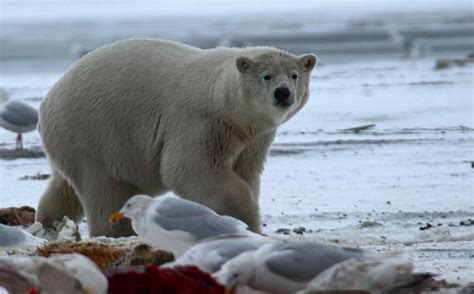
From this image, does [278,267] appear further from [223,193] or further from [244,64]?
[244,64]

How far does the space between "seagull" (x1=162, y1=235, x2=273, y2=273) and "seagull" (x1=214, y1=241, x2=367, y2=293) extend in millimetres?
148

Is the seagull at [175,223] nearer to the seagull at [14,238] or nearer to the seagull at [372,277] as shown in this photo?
the seagull at [372,277]

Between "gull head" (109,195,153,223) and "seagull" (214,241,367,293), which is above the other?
"seagull" (214,241,367,293)

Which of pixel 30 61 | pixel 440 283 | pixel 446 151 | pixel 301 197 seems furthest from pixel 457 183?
pixel 30 61

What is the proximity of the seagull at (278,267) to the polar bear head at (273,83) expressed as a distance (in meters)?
2.44

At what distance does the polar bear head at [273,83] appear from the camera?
7070mm

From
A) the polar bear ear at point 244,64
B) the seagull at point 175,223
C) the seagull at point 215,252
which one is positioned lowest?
the seagull at point 175,223

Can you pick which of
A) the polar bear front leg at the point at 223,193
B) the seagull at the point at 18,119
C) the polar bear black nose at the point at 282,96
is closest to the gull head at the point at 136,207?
the polar bear front leg at the point at 223,193

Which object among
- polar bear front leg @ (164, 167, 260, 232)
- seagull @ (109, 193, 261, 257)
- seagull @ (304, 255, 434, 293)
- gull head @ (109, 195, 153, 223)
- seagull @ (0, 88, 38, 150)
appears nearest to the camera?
seagull @ (304, 255, 434, 293)

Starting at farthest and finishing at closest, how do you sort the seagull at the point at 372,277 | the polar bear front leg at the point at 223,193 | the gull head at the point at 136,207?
the polar bear front leg at the point at 223,193 → the gull head at the point at 136,207 → the seagull at the point at 372,277

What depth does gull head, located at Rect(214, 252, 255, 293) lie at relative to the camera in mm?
4457

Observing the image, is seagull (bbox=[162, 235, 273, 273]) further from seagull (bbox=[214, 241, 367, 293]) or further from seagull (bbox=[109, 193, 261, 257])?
seagull (bbox=[109, 193, 261, 257])

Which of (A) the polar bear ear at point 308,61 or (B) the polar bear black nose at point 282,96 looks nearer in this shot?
(B) the polar bear black nose at point 282,96

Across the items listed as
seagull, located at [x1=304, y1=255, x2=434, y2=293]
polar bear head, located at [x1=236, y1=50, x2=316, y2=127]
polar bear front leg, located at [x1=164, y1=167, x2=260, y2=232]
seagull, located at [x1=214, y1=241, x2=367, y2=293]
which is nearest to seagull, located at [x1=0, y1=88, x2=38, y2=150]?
polar bear front leg, located at [x1=164, y1=167, x2=260, y2=232]
